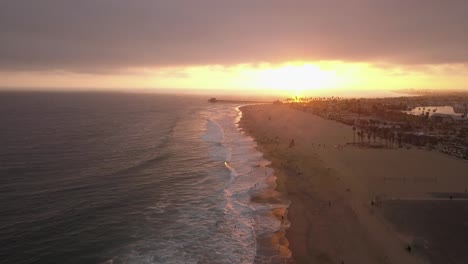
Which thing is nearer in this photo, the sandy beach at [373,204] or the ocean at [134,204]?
the sandy beach at [373,204]

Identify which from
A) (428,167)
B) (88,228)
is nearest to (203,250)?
(88,228)

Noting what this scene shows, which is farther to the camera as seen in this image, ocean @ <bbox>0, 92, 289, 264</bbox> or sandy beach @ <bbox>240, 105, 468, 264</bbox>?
ocean @ <bbox>0, 92, 289, 264</bbox>

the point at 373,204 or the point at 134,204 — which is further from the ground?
the point at 373,204

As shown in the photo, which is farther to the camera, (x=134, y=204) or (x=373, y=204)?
(x=134, y=204)

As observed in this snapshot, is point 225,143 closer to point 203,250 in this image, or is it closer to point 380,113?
point 203,250
